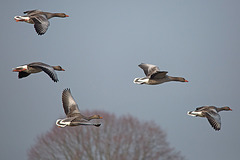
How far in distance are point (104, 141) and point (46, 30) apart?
27.3m

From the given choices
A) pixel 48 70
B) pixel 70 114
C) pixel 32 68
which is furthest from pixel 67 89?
pixel 48 70

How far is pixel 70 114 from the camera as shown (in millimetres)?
15875

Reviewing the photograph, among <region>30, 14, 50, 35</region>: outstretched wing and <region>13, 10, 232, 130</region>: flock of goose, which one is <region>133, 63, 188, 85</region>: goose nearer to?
<region>13, 10, 232, 130</region>: flock of goose

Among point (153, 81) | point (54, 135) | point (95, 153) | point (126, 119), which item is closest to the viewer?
point (153, 81)

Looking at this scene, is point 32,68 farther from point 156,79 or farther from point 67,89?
point 156,79

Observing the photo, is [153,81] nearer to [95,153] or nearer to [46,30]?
[46,30]

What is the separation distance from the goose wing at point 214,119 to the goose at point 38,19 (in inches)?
253

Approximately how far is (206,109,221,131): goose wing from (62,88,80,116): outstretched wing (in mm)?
4654

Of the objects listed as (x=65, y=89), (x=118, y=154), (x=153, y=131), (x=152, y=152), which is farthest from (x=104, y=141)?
(x=65, y=89)

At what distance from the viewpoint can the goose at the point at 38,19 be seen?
15.5 metres

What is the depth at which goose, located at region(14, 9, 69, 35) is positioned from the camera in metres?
15.5

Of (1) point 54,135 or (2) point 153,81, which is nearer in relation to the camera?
(2) point 153,81

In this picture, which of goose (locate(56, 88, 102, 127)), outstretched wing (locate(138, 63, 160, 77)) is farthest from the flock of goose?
outstretched wing (locate(138, 63, 160, 77))

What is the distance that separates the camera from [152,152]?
4206 cm
